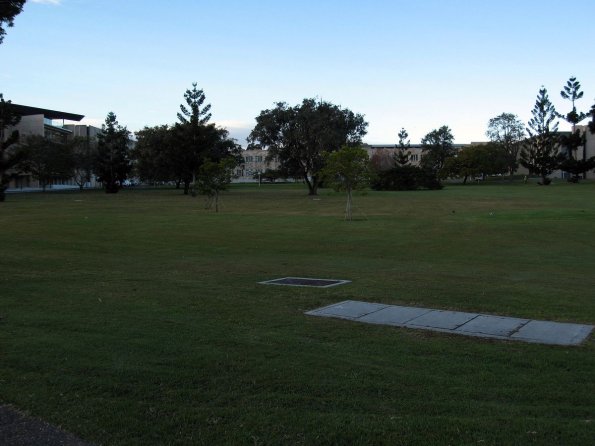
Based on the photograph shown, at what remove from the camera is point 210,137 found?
78.1 metres

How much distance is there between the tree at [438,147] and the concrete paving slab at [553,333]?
4974 inches

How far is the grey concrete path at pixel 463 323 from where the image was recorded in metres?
6.44

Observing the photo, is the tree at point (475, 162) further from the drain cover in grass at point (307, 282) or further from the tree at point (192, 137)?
the drain cover in grass at point (307, 282)

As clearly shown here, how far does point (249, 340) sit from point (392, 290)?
168 inches

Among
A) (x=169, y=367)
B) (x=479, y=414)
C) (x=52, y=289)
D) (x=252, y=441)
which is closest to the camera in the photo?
(x=252, y=441)

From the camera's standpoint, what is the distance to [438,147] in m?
132

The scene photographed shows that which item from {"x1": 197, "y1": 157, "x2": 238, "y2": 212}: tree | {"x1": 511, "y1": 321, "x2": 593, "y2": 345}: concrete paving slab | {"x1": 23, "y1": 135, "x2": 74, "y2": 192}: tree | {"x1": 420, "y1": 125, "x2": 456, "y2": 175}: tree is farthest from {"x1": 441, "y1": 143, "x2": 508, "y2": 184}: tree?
{"x1": 511, "y1": 321, "x2": 593, "y2": 345}: concrete paving slab

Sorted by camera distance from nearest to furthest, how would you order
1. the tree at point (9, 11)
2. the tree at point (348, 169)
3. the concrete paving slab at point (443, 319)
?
the concrete paving slab at point (443, 319), the tree at point (9, 11), the tree at point (348, 169)

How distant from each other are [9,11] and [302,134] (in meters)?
50.9

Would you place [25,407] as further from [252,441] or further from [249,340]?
[249,340]

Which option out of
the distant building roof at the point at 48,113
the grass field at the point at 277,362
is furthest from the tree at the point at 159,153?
the grass field at the point at 277,362

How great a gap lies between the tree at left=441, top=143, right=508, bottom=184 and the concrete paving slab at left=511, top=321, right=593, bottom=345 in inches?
4239

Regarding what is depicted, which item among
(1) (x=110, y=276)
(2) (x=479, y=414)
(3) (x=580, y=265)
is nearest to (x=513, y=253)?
(3) (x=580, y=265)

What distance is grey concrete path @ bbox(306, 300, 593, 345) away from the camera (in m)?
6.44
